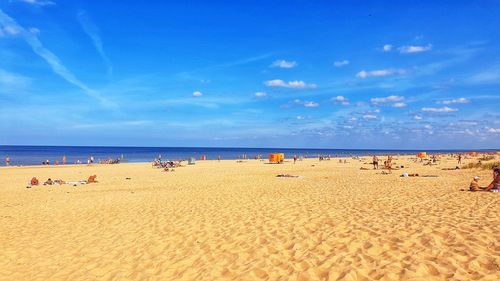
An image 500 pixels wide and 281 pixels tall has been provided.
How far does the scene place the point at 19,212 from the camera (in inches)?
500

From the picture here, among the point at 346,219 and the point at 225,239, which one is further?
the point at 346,219

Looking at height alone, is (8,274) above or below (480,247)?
below

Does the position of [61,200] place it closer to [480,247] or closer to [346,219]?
[346,219]

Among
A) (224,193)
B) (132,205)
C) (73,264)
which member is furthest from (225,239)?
(224,193)

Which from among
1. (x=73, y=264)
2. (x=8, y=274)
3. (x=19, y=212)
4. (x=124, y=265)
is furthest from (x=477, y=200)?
(x=19, y=212)

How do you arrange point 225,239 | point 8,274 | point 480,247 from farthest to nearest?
point 225,239
point 8,274
point 480,247

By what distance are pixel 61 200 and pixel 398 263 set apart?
1396 centimetres

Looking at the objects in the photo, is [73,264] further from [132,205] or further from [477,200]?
[477,200]

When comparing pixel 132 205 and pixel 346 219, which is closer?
pixel 346 219

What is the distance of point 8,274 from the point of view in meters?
6.80

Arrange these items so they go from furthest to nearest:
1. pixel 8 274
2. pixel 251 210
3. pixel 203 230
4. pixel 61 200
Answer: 1. pixel 61 200
2. pixel 251 210
3. pixel 203 230
4. pixel 8 274

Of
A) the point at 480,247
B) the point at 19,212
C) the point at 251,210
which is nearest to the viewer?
the point at 480,247

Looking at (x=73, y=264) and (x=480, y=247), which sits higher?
(x=480, y=247)

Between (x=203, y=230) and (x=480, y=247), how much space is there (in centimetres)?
573
